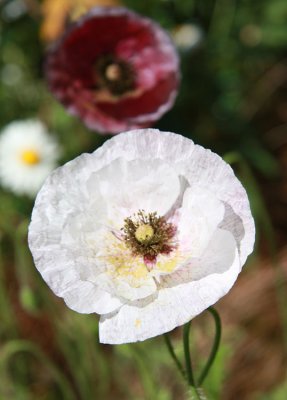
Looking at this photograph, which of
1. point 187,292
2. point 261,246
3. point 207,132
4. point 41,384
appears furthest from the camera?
point 207,132

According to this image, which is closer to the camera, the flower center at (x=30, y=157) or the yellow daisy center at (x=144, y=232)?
the yellow daisy center at (x=144, y=232)

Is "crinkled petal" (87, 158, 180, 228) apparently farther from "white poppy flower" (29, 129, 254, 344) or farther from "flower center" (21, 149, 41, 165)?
"flower center" (21, 149, 41, 165)

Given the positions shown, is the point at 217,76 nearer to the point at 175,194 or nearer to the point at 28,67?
the point at 28,67

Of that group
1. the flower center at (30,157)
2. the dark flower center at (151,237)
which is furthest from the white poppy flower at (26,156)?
the dark flower center at (151,237)

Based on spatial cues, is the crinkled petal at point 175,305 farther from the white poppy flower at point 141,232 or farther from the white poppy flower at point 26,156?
the white poppy flower at point 26,156

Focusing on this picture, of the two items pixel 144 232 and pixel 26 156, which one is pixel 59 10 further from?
pixel 144 232

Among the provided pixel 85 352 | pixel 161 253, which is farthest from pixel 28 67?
pixel 161 253

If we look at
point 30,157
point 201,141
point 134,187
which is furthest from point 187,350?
point 201,141

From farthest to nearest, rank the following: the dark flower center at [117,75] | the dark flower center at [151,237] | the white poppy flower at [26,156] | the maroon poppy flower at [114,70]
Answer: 1. the white poppy flower at [26,156]
2. the dark flower center at [117,75]
3. the maroon poppy flower at [114,70]
4. the dark flower center at [151,237]
